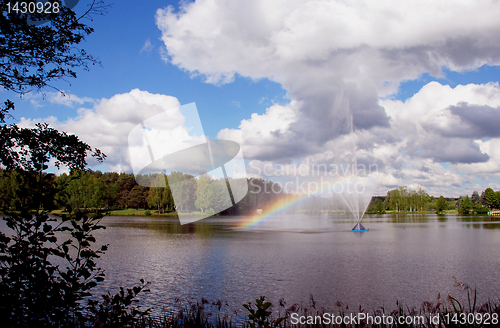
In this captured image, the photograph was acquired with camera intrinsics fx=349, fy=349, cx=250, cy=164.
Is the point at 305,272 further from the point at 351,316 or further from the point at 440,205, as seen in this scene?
the point at 440,205

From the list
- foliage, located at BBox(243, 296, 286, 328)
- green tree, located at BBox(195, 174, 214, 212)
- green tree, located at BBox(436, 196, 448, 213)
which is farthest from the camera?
green tree, located at BBox(436, 196, 448, 213)

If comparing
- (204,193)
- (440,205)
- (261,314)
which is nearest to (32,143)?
(261,314)

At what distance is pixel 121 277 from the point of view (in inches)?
551

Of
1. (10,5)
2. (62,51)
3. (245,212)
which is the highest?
(10,5)

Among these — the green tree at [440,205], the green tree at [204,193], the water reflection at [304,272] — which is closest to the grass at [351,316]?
the water reflection at [304,272]

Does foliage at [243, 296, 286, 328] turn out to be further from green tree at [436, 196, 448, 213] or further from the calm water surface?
green tree at [436, 196, 448, 213]

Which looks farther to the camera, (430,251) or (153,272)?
(430,251)

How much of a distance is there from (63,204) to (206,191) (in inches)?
3157

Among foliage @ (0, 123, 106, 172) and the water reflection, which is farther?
the water reflection

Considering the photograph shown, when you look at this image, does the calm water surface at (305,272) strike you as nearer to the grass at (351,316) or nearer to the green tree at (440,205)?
the grass at (351,316)

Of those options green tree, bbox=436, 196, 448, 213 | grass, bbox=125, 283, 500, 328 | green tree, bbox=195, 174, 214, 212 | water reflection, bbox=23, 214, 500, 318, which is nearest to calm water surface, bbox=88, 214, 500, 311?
water reflection, bbox=23, 214, 500, 318

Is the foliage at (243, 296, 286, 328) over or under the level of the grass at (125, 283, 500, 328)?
over

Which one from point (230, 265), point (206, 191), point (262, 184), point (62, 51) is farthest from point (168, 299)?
point (262, 184)

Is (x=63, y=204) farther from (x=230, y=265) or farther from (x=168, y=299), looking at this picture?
(x=230, y=265)
